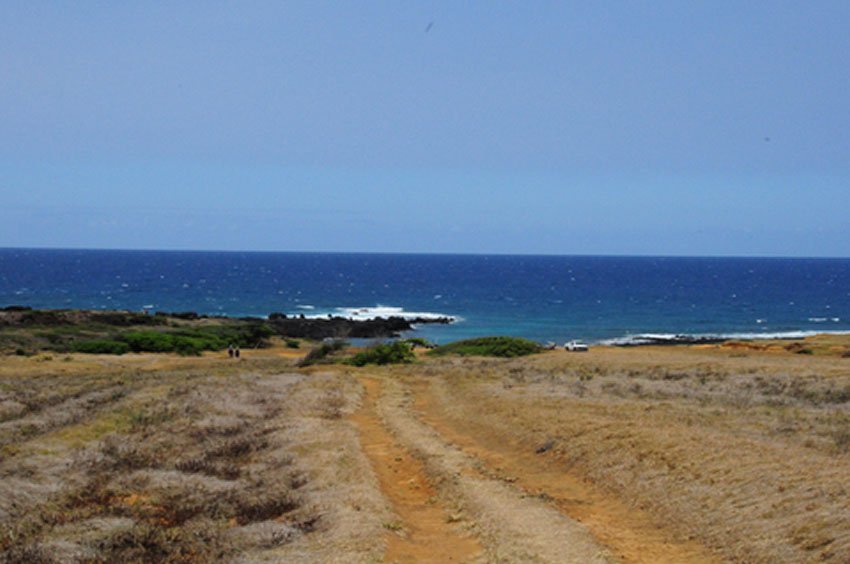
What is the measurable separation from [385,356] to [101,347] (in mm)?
23462

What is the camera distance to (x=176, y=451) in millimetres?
20938

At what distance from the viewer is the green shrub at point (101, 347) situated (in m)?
62.4

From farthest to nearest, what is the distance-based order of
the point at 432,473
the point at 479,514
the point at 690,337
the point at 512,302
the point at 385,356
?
the point at 512,302 → the point at 690,337 → the point at 385,356 → the point at 432,473 → the point at 479,514

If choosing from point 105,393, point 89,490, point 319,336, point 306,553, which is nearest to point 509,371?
point 105,393

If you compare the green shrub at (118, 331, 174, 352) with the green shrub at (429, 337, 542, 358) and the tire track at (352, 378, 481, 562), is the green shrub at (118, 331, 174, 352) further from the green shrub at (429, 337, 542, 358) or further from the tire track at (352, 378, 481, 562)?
the tire track at (352, 378, 481, 562)

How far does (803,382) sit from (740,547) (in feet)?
68.4

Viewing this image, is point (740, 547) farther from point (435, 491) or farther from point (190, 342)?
point (190, 342)

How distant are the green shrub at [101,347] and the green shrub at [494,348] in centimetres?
2295

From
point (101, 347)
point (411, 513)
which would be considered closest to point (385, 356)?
point (101, 347)

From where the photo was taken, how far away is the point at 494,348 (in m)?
60.1

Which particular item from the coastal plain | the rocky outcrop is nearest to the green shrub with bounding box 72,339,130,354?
the rocky outcrop

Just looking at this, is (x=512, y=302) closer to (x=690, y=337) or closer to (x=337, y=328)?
(x=690, y=337)

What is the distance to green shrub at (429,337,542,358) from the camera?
58.8m

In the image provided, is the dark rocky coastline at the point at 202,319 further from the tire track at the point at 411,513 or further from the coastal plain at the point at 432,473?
the tire track at the point at 411,513
